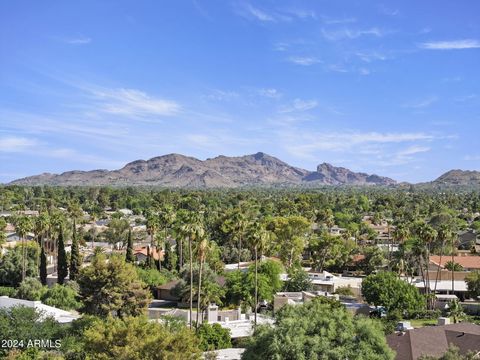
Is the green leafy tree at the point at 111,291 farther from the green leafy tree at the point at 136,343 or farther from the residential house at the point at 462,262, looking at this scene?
the residential house at the point at 462,262

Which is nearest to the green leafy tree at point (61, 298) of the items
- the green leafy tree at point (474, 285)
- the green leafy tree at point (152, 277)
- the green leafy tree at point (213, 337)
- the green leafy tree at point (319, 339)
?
the green leafy tree at point (152, 277)

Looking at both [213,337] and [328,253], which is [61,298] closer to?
[213,337]

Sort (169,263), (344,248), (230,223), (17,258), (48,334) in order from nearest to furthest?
(48,334)
(17,258)
(169,263)
(344,248)
(230,223)

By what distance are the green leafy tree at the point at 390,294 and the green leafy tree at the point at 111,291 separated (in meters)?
21.5

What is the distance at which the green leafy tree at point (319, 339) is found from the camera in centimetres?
2483

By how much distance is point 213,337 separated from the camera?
1475 inches

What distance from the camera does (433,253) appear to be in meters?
84.8

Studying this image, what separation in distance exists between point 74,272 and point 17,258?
25.9 ft

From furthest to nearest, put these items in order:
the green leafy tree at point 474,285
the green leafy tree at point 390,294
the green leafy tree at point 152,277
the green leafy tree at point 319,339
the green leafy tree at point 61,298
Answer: the green leafy tree at point 474,285, the green leafy tree at point 152,277, the green leafy tree at point 390,294, the green leafy tree at point 61,298, the green leafy tree at point 319,339

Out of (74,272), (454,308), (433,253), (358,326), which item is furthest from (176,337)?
(433,253)

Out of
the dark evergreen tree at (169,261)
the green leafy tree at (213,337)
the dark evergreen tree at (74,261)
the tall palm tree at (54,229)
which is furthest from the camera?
the tall palm tree at (54,229)

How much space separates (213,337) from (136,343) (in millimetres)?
12898

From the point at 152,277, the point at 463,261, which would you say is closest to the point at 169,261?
the point at 152,277

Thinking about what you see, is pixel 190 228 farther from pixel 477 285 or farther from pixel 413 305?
pixel 477 285
